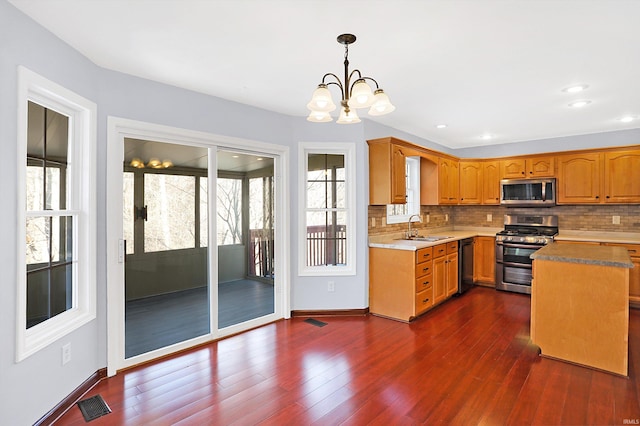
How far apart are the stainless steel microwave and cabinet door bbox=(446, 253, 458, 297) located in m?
1.59

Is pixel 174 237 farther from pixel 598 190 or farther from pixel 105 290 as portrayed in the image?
pixel 598 190

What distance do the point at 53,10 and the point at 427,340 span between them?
12.8 feet

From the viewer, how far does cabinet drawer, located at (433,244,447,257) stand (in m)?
Answer: 4.41

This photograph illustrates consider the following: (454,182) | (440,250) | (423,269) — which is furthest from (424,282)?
(454,182)

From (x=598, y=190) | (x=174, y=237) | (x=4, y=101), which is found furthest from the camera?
(x=598, y=190)

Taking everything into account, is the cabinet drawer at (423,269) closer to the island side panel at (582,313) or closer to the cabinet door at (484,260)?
the island side panel at (582,313)

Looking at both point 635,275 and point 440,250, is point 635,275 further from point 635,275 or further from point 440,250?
point 440,250

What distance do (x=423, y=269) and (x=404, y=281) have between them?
305mm

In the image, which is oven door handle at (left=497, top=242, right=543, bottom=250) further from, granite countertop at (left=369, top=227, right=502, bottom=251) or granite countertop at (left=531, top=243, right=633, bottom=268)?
granite countertop at (left=531, top=243, right=633, bottom=268)

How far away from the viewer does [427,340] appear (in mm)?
3455

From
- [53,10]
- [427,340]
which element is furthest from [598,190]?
[53,10]

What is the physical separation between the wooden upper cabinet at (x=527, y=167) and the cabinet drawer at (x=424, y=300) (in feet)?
9.10

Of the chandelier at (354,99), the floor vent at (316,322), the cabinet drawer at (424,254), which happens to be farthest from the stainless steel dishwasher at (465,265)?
the chandelier at (354,99)

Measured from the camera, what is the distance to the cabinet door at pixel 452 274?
4762 mm
